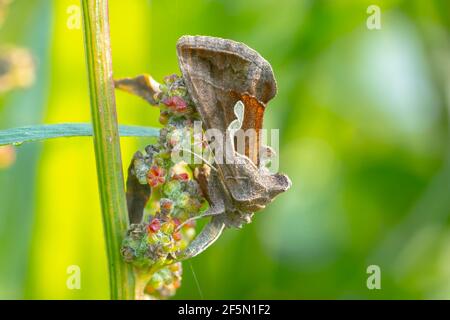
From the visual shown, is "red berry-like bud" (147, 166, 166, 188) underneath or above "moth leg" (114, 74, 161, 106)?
underneath

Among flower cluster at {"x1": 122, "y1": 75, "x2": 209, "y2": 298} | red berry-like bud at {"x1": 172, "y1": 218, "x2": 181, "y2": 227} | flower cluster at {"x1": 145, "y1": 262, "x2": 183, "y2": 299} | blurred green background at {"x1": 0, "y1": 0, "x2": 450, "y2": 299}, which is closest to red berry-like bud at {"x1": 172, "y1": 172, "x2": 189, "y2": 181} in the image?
flower cluster at {"x1": 122, "y1": 75, "x2": 209, "y2": 298}

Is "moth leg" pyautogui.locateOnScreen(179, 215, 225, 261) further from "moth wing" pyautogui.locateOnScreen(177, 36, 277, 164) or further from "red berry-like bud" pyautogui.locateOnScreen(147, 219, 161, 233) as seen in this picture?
"moth wing" pyautogui.locateOnScreen(177, 36, 277, 164)

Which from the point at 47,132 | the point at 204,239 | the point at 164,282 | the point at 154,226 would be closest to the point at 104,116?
the point at 47,132

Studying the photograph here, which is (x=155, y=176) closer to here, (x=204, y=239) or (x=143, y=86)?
(x=204, y=239)

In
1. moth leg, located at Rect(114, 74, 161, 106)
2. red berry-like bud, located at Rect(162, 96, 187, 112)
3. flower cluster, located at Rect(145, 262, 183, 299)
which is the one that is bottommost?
flower cluster, located at Rect(145, 262, 183, 299)

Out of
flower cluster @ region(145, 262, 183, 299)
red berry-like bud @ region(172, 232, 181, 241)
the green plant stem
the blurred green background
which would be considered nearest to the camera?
the green plant stem

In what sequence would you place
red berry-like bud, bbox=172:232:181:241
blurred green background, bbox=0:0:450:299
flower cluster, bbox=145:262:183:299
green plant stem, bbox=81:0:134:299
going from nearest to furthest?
green plant stem, bbox=81:0:134:299 < red berry-like bud, bbox=172:232:181:241 < flower cluster, bbox=145:262:183:299 < blurred green background, bbox=0:0:450:299

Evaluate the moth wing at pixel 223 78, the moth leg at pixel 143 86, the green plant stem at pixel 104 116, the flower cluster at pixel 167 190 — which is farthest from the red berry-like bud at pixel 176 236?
the moth leg at pixel 143 86

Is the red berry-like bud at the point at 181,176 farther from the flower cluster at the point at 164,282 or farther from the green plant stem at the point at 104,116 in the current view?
the flower cluster at the point at 164,282
